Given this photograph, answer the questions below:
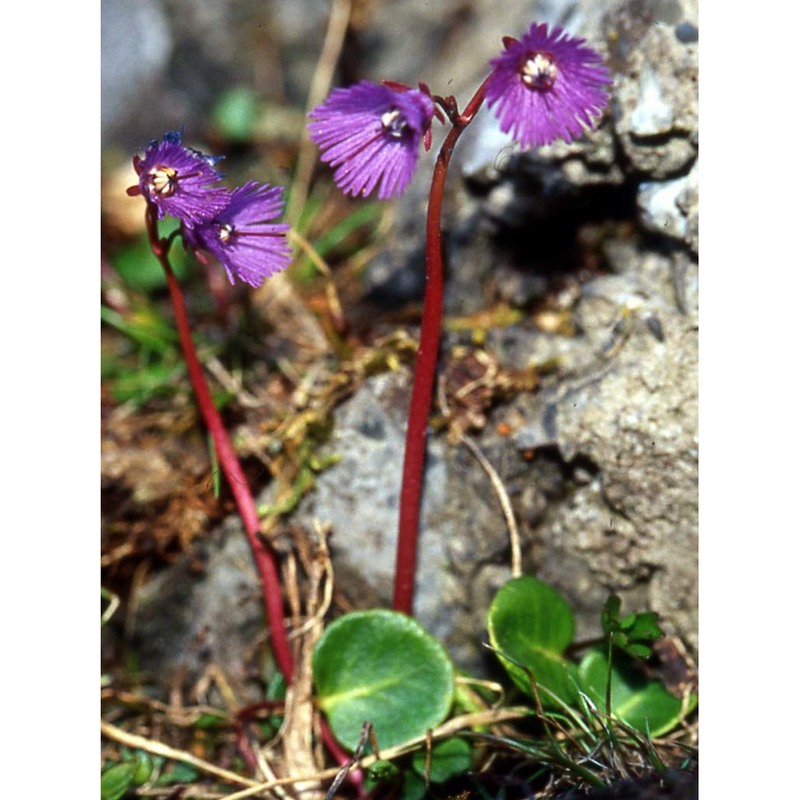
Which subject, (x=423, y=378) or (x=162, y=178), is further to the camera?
(x=423, y=378)

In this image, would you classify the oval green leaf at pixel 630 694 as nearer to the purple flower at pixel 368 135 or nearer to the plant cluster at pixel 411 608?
the plant cluster at pixel 411 608

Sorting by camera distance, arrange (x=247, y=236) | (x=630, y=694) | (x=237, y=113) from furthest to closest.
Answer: (x=237, y=113) < (x=630, y=694) < (x=247, y=236)

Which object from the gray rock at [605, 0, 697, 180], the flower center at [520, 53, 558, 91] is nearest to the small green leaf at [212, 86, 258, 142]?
the gray rock at [605, 0, 697, 180]

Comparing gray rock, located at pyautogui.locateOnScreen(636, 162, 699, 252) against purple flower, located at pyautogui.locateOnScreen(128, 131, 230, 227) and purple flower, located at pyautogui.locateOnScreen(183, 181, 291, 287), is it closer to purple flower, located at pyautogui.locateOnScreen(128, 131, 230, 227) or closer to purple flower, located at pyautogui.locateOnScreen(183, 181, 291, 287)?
purple flower, located at pyautogui.locateOnScreen(183, 181, 291, 287)

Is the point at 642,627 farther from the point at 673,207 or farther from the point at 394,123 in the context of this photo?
the point at 394,123

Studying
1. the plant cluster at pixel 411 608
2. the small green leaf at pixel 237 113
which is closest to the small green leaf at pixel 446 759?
the plant cluster at pixel 411 608

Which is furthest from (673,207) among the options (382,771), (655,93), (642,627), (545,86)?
(382,771)
